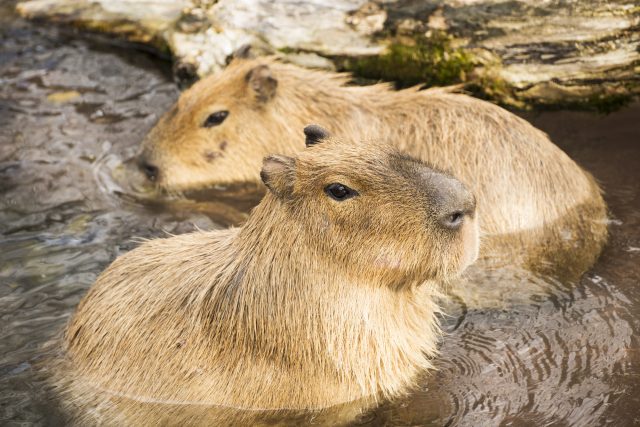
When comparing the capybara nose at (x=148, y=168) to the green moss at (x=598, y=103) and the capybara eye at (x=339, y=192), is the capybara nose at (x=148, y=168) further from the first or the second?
the capybara eye at (x=339, y=192)

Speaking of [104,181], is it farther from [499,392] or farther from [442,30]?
[499,392]

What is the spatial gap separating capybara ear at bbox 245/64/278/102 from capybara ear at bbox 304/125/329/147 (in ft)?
7.02

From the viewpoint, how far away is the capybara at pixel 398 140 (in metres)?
5.06

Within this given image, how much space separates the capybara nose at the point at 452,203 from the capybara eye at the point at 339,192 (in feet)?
1.11

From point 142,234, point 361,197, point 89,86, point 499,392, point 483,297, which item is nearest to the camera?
point 361,197

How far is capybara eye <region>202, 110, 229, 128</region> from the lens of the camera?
618cm

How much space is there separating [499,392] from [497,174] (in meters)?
1.48

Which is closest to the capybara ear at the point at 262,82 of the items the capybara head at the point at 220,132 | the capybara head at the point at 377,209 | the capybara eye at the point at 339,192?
the capybara head at the point at 220,132

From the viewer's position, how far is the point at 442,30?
640 centimetres

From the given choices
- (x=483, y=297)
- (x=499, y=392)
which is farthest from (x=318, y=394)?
(x=483, y=297)

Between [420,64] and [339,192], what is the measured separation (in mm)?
3159

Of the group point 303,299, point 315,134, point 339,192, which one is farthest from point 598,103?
point 303,299

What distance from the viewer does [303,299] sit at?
3770 mm

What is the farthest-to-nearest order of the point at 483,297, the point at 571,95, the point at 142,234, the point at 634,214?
the point at 571,95
the point at 142,234
the point at 634,214
the point at 483,297
